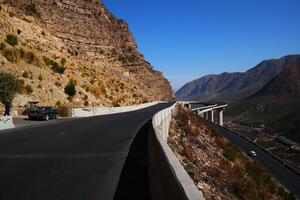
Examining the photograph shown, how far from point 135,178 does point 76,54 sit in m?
79.4

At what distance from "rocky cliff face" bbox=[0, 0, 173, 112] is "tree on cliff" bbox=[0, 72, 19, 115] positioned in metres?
5.74

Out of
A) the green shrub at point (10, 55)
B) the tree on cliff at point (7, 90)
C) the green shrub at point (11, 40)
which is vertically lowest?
the tree on cliff at point (7, 90)

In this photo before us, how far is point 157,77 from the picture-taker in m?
136

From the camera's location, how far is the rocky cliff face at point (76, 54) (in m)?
50.7

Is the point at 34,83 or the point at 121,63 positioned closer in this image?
the point at 34,83

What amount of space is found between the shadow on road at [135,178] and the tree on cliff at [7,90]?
2300 cm

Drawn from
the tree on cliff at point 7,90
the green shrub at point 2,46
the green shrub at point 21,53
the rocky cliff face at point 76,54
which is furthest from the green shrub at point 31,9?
the tree on cliff at point 7,90

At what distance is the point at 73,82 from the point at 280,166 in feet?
131

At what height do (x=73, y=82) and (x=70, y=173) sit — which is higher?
(x=73, y=82)

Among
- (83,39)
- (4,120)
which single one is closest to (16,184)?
(4,120)

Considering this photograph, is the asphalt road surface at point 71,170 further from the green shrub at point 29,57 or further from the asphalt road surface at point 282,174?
the asphalt road surface at point 282,174

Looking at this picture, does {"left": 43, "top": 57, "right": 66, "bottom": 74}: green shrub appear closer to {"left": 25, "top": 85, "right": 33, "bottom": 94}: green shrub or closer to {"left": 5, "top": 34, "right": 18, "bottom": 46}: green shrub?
{"left": 5, "top": 34, "right": 18, "bottom": 46}: green shrub

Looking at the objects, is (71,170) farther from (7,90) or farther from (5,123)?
(7,90)

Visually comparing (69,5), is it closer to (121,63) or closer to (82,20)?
(82,20)
